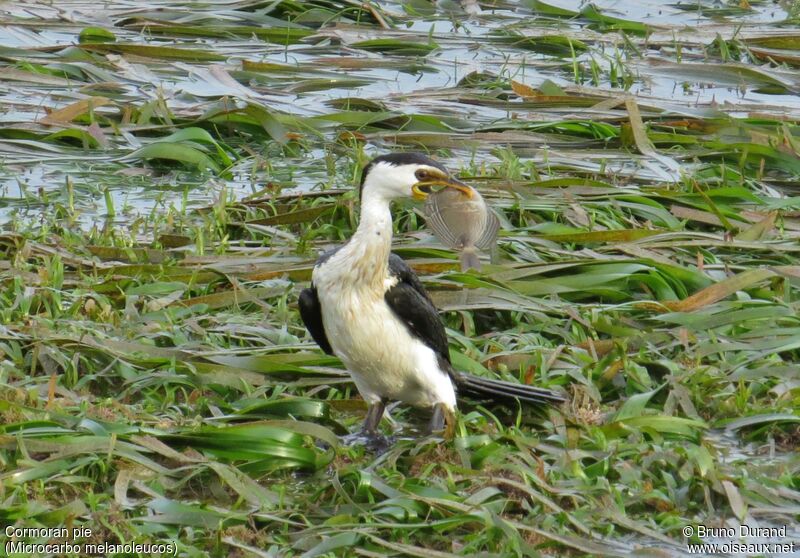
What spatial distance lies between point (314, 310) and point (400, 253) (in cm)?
Result: 151

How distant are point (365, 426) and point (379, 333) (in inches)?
15.5

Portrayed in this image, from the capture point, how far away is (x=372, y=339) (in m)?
5.43

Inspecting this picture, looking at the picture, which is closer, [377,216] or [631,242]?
[377,216]

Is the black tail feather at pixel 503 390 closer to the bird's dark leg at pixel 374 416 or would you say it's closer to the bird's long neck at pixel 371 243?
the bird's dark leg at pixel 374 416

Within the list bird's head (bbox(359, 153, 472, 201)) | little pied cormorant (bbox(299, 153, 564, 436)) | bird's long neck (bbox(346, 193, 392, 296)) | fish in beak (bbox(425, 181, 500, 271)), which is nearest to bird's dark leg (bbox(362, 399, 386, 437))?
little pied cormorant (bbox(299, 153, 564, 436))

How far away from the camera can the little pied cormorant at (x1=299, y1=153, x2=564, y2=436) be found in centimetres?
534

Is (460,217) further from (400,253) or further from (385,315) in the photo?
(400,253)

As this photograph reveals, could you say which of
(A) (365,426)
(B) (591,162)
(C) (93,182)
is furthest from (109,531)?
(B) (591,162)

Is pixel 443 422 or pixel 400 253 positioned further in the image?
pixel 400 253

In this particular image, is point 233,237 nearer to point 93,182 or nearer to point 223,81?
point 93,182

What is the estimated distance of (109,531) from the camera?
4.62m

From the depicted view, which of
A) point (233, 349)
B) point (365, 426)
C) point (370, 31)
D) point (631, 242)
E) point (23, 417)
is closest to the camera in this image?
point (23, 417)

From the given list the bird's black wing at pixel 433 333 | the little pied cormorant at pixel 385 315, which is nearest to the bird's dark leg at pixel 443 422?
the little pied cormorant at pixel 385 315

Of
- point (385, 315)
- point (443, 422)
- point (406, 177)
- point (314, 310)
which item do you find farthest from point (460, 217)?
point (443, 422)
